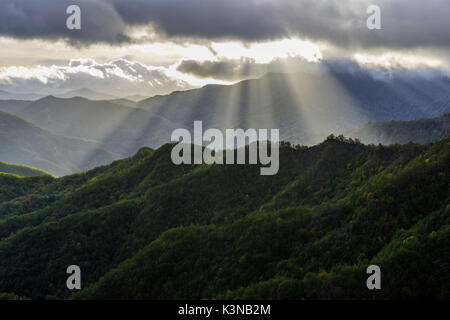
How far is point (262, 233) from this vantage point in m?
51.5

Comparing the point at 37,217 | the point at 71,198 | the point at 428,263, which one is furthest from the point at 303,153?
the point at 37,217

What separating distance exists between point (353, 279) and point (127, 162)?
113 meters

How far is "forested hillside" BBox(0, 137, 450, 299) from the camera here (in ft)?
114

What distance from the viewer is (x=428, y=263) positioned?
32500mm

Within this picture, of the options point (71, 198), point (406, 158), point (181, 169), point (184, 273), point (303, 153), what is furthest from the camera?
point (71, 198)

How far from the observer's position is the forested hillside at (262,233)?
34781 millimetres

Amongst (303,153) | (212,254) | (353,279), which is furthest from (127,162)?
(353,279)

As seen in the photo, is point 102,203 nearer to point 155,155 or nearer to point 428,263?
point 155,155

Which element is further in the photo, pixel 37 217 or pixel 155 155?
pixel 155 155
